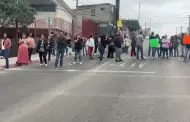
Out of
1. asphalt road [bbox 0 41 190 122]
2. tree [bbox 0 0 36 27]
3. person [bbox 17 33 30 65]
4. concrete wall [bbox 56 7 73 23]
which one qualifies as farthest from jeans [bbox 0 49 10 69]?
concrete wall [bbox 56 7 73 23]

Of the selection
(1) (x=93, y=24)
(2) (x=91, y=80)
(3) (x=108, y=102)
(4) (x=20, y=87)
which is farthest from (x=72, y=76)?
(1) (x=93, y=24)

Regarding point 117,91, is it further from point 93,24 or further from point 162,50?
point 93,24

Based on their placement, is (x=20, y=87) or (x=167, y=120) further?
(x=20, y=87)

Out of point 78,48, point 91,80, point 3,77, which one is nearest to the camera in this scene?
point 91,80

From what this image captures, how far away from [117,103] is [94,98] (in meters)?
0.88

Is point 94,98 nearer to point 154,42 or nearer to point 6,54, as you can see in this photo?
point 6,54

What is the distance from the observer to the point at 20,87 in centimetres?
1239

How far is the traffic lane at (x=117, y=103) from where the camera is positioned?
8031 millimetres

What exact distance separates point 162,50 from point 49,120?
70.6 ft

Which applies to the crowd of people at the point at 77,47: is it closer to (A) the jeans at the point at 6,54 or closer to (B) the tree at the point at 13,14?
(A) the jeans at the point at 6,54

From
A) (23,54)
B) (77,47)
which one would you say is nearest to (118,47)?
(77,47)

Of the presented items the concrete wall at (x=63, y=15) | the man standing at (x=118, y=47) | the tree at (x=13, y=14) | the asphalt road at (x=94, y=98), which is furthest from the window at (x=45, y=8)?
the asphalt road at (x=94, y=98)

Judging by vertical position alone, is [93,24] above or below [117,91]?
above

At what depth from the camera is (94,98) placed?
1034 cm
